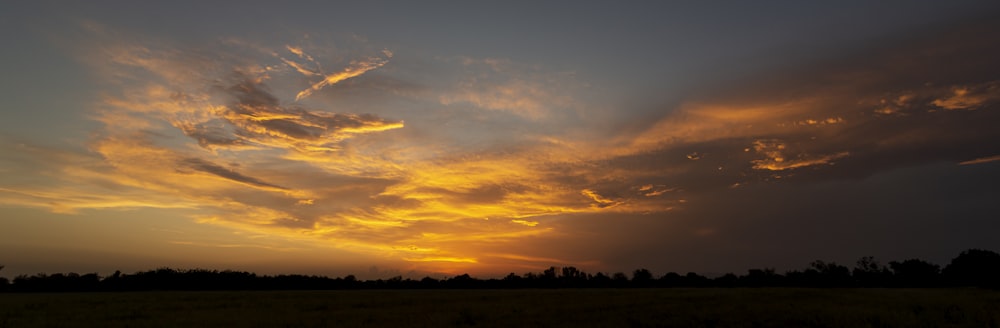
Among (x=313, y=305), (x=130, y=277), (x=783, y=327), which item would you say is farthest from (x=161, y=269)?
(x=783, y=327)

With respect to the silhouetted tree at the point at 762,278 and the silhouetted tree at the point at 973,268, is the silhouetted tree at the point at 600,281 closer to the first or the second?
the silhouetted tree at the point at 762,278

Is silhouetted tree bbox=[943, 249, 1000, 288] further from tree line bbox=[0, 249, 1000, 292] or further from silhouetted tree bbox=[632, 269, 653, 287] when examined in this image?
silhouetted tree bbox=[632, 269, 653, 287]

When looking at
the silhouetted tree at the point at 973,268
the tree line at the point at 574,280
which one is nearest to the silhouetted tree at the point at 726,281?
the tree line at the point at 574,280

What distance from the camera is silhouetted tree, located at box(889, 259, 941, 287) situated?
392 ft

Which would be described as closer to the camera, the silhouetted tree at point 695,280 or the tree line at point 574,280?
the tree line at point 574,280

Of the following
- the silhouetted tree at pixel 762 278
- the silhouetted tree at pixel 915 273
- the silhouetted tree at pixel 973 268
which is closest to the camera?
the silhouetted tree at pixel 973 268

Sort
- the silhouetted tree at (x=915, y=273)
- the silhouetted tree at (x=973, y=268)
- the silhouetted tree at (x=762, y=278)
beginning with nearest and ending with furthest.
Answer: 1. the silhouetted tree at (x=973, y=268)
2. the silhouetted tree at (x=915, y=273)
3. the silhouetted tree at (x=762, y=278)

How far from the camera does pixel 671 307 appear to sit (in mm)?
39875

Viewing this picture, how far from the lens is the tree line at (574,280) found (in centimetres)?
10519

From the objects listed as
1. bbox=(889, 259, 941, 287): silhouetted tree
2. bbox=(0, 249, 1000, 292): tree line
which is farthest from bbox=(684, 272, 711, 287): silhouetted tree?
bbox=(889, 259, 941, 287): silhouetted tree

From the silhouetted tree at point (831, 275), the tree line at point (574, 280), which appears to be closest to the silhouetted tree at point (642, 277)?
the tree line at point (574, 280)

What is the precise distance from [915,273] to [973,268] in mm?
35891

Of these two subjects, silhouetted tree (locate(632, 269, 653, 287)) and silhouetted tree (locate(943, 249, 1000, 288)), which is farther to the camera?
silhouetted tree (locate(632, 269, 653, 287))

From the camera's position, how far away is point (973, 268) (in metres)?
103
